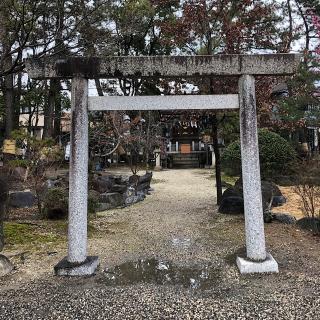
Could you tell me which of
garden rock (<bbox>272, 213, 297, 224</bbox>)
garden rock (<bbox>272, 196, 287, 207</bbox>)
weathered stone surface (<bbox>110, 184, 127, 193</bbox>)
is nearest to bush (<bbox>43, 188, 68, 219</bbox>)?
weathered stone surface (<bbox>110, 184, 127, 193</bbox>)

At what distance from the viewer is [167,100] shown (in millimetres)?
4930

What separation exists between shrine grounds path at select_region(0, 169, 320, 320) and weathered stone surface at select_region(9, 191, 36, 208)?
237cm

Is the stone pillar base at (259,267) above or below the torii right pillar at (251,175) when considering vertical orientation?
below

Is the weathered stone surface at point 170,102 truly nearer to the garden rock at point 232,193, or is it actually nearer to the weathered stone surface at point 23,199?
the garden rock at point 232,193

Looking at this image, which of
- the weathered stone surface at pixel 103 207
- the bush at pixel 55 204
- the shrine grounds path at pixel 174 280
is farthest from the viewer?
the weathered stone surface at pixel 103 207

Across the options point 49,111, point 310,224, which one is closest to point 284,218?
point 310,224

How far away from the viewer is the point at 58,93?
66.8 ft

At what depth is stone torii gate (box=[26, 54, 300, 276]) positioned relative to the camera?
4859 millimetres

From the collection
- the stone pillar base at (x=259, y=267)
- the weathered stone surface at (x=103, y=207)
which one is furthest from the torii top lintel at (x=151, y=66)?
the weathered stone surface at (x=103, y=207)

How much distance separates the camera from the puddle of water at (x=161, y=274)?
4508mm

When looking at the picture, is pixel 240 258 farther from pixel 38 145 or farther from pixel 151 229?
pixel 38 145

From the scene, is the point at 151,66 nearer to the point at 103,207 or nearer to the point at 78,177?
the point at 78,177

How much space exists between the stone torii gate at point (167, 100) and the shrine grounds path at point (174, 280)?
1.47 feet

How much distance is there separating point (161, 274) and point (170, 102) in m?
2.34
